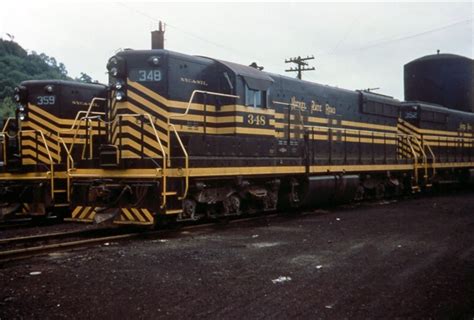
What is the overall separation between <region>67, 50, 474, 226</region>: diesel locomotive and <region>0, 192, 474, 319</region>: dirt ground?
117 centimetres

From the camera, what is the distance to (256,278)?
5.11 metres

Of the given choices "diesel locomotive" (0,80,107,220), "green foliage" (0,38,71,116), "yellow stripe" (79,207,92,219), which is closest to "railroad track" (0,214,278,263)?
"yellow stripe" (79,207,92,219)

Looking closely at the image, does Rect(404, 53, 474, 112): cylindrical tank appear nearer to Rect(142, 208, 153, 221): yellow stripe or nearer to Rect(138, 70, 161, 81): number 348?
Rect(138, 70, 161, 81): number 348

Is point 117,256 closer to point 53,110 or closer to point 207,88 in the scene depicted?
point 207,88

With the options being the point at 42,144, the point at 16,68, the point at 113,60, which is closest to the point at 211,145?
the point at 113,60

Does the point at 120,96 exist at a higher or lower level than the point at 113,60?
lower

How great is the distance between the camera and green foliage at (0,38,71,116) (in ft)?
161

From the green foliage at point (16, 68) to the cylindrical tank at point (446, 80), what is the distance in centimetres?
3395

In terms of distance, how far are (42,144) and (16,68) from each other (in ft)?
161

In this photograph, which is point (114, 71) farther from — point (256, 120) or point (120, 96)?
point (256, 120)

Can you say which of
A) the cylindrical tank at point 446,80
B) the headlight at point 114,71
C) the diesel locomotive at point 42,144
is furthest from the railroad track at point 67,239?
the cylindrical tank at point 446,80

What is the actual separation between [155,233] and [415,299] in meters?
5.04

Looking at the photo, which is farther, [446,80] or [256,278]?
[446,80]

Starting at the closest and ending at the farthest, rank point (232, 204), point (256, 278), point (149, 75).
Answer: point (256, 278) < point (149, 75) < point (232, 204)
